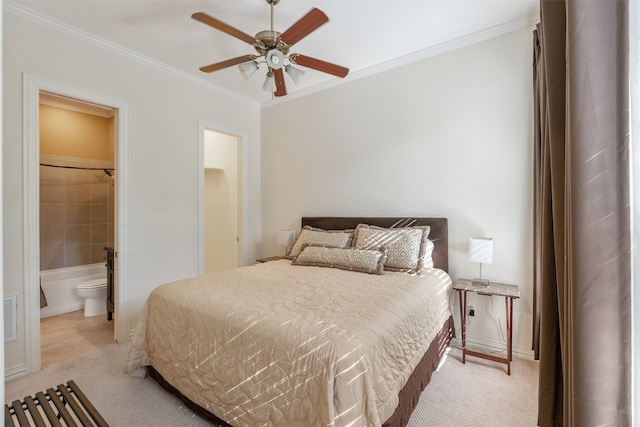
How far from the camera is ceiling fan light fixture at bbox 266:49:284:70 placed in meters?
2.16

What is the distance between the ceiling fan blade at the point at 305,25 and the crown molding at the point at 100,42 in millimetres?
1961

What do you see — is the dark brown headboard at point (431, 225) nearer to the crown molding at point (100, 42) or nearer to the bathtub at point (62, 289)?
the crown molding at point (100, 42)

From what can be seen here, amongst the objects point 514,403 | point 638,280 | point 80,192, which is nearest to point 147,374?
point 514,403

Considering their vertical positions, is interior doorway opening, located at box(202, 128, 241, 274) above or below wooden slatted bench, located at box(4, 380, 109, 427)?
above

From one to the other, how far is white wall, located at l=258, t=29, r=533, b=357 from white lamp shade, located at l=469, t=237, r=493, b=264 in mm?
307

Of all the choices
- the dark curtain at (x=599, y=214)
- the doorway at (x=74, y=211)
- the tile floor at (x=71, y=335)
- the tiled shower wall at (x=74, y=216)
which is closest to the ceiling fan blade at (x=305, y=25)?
the dark curtain at (x=599, y=214)

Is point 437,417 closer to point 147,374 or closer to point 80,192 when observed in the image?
point 147,374

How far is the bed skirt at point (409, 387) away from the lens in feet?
5.47

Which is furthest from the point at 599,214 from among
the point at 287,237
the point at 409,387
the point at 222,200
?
the point at 222,200

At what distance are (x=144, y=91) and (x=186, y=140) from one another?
639 millimetres

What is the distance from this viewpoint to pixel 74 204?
14.3 feet

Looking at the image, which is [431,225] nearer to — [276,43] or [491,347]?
[491,347]

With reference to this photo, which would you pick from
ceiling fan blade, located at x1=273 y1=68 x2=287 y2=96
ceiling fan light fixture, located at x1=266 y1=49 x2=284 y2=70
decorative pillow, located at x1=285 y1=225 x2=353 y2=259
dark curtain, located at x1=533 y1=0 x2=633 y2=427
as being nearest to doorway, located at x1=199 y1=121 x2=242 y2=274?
decorative pillow, located at x1=285 y1=225 x2=353 y2=259

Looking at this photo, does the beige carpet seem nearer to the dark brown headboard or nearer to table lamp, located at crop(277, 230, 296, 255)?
the dark brown headboard
